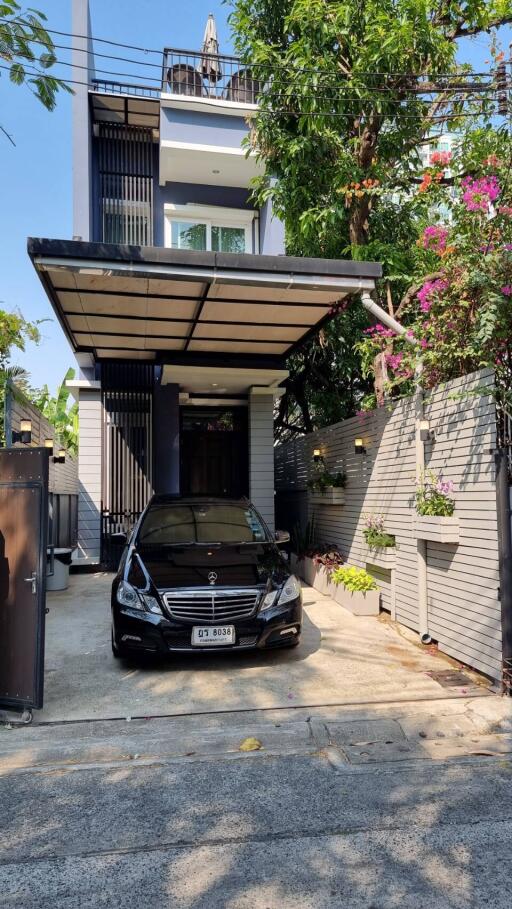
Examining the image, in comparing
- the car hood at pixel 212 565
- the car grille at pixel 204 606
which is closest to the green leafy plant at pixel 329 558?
the car hood at pixel 212 565

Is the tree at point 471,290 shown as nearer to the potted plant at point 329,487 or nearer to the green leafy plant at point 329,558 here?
the potted plant at point 329,487

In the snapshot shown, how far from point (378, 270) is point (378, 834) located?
5339 mm

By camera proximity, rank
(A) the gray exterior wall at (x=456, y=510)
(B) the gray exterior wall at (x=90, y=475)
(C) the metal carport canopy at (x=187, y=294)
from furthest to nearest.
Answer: (B) the gray exterior wall at (x=90, y=475)
(C) the metal carport canopy at (x=187, y=294)
(A) the gray exterior wall at (x=456, y=510)

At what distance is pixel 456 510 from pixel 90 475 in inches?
272

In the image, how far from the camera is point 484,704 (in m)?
4.20

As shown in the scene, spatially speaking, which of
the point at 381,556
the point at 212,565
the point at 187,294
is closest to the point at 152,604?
the point at 212,565

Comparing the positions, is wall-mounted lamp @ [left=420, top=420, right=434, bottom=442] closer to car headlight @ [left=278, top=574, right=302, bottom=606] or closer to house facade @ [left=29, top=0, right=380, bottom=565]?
car headlight @ [left=278, top=574, right=302, bottom=606]

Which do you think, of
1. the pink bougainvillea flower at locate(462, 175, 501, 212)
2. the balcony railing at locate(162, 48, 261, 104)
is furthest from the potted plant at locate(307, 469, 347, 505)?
the balcony railing at locate(162, 48, 261, 104)

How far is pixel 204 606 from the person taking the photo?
4805 millimetres

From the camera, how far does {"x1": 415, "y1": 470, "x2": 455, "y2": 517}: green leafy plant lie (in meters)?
5.32

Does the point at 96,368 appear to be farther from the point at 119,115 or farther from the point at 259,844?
the point at 259,844

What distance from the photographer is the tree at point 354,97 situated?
7070 millimetres

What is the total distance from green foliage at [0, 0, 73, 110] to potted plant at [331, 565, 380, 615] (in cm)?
557

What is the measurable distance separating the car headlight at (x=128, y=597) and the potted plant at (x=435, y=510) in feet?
8.62
